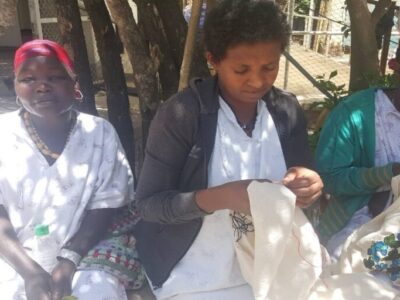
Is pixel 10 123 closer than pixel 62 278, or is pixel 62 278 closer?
pixel 62 278

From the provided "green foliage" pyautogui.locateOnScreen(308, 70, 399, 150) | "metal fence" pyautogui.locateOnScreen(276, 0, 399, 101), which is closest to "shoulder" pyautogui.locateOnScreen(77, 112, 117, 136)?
"green foliage" pyautogui.locateOnScreen(308, 70, 399, 150)

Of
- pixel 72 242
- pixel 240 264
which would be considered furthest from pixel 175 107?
pixel 72 242

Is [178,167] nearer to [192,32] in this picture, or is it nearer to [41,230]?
[41,230]

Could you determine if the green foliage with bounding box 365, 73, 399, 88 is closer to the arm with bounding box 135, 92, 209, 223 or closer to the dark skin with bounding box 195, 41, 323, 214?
the dark skin with bounding box 195, 41, 323, 214

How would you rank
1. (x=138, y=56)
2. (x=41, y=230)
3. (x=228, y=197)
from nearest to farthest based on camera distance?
(x=228, y=197) < (x=41, y=230) < (x=138, y=56)

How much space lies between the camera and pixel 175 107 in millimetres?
1797

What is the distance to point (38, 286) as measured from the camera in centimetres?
188

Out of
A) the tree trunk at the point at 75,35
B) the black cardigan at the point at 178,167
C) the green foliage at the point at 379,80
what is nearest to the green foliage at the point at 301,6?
the green foliage at the point at 379,80

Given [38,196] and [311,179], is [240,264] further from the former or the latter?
[38,196]

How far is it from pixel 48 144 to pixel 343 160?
1.33 m

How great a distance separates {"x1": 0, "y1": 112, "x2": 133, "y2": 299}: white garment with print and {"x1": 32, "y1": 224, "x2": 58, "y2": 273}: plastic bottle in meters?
0.02

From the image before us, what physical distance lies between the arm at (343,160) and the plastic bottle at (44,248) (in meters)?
1.27

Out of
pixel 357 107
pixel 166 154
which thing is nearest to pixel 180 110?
pixel 166 154

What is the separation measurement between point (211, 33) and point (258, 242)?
2.50 feet
